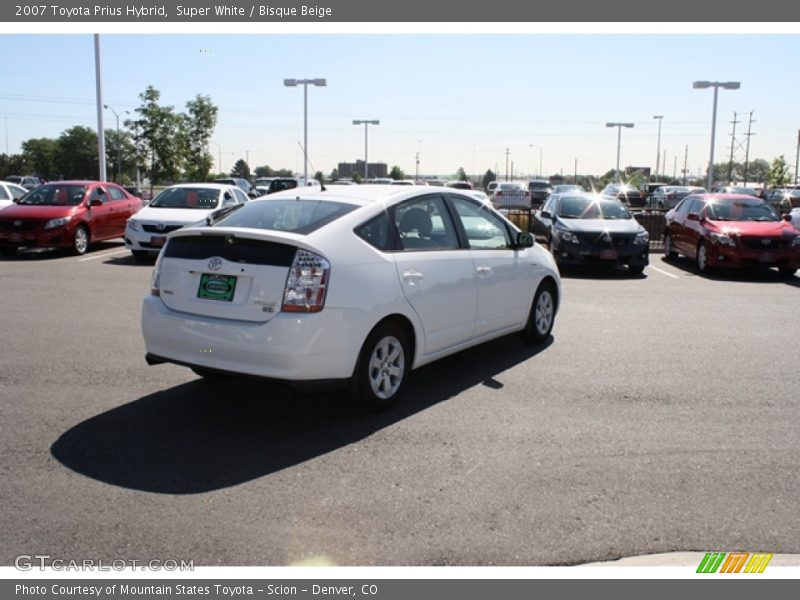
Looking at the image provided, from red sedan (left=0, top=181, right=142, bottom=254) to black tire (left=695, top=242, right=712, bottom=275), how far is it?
514 inches

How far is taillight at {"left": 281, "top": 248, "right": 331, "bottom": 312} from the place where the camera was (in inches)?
193

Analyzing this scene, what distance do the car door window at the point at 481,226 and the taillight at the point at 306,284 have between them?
2.03m

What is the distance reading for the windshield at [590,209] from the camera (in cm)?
1543

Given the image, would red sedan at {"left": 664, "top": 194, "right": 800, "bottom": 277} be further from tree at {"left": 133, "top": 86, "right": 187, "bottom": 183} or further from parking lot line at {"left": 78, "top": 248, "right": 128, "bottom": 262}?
tree at {"left": 133, "top": 86, "right": 187, "bottom": 183}

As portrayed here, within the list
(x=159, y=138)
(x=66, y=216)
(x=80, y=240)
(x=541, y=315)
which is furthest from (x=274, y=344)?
(x=159, y=138)

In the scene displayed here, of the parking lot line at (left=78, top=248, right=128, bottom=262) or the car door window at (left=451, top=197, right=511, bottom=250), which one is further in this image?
the parking lot line at (left=78, top=248, right=128, bottom=262)

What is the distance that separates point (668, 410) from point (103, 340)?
5.65 metres

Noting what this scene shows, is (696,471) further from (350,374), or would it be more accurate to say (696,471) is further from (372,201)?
(372,201)

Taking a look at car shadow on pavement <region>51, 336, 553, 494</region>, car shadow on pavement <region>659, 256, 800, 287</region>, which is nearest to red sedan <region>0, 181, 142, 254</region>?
car shadow on pavement <region>51, 336, 553, 494</region>

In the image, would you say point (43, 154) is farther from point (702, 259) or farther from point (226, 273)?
point (226, 273)

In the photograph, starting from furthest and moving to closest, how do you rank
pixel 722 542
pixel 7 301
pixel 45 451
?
pixel 7 301
pixel 45 451
pixel 722 542

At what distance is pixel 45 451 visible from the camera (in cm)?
475

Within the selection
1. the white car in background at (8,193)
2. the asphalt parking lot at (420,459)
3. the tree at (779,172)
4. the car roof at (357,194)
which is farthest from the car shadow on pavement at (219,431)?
the tree at (779,172)

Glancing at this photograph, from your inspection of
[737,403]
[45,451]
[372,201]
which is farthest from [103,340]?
[737,403]
